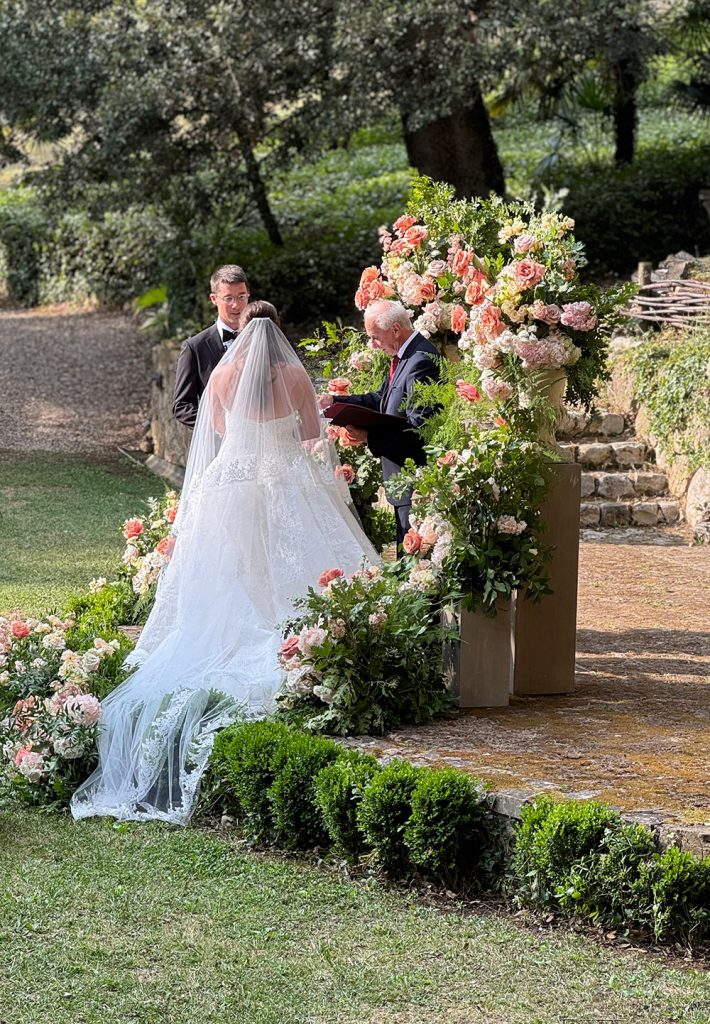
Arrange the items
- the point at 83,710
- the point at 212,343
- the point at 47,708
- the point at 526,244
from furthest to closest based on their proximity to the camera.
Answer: the point at 212,343 → the point at 526,244 → the point at 47,708 → the point at 83,710

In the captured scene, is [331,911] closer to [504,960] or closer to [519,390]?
[504,960]

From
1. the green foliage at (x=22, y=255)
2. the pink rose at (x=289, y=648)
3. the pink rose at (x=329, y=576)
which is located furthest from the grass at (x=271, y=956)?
the green foliage at (x=22, y=255)

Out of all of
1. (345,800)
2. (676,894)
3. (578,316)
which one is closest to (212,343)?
(578,316)

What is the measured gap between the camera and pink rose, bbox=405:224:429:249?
254 inches

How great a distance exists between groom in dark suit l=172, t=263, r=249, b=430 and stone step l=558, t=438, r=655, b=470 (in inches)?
178

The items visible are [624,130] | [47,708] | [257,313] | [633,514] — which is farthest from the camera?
[624,130]

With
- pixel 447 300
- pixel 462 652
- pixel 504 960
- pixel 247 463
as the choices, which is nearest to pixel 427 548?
pixel 462 652

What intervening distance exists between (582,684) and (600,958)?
234 centimetres

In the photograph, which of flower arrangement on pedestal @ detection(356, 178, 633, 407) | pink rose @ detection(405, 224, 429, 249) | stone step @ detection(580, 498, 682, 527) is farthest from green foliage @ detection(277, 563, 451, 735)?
stone step @ detection(580, 498, 682, 527)

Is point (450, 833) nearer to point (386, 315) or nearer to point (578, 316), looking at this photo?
point (578, 316)

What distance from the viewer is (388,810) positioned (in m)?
4.43

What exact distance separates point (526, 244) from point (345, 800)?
255 centimetres

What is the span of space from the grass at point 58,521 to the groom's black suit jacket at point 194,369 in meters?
1.73

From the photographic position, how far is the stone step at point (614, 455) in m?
10.8
